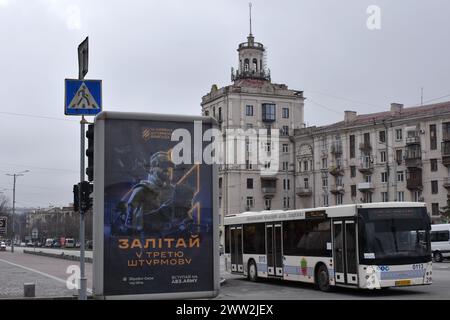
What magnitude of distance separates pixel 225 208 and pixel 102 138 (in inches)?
3233

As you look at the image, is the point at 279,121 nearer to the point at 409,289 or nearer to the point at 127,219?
the point at 409,289

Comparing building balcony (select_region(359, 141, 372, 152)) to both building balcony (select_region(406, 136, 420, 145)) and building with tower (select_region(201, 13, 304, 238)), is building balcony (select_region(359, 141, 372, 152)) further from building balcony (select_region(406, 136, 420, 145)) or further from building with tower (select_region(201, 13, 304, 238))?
building with tower (select_region(201, 13, 304, 238))

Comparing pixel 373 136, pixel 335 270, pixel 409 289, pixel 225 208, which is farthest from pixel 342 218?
pixel 225 208

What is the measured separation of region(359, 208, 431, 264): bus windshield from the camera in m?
19.5

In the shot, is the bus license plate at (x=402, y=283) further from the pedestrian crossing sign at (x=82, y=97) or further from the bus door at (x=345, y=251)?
the pedestrian crossing sign at (x=82, y=97)

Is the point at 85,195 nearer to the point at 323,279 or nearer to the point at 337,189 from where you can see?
the point at 323,279

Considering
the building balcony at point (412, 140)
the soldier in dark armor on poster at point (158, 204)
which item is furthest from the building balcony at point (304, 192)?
the soldier in dark armor on poster at point (158, 204)

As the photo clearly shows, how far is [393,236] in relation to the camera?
65.6 feet

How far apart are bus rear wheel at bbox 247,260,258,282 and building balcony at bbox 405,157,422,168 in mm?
50086

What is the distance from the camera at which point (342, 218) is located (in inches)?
819

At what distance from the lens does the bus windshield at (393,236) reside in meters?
19.5
